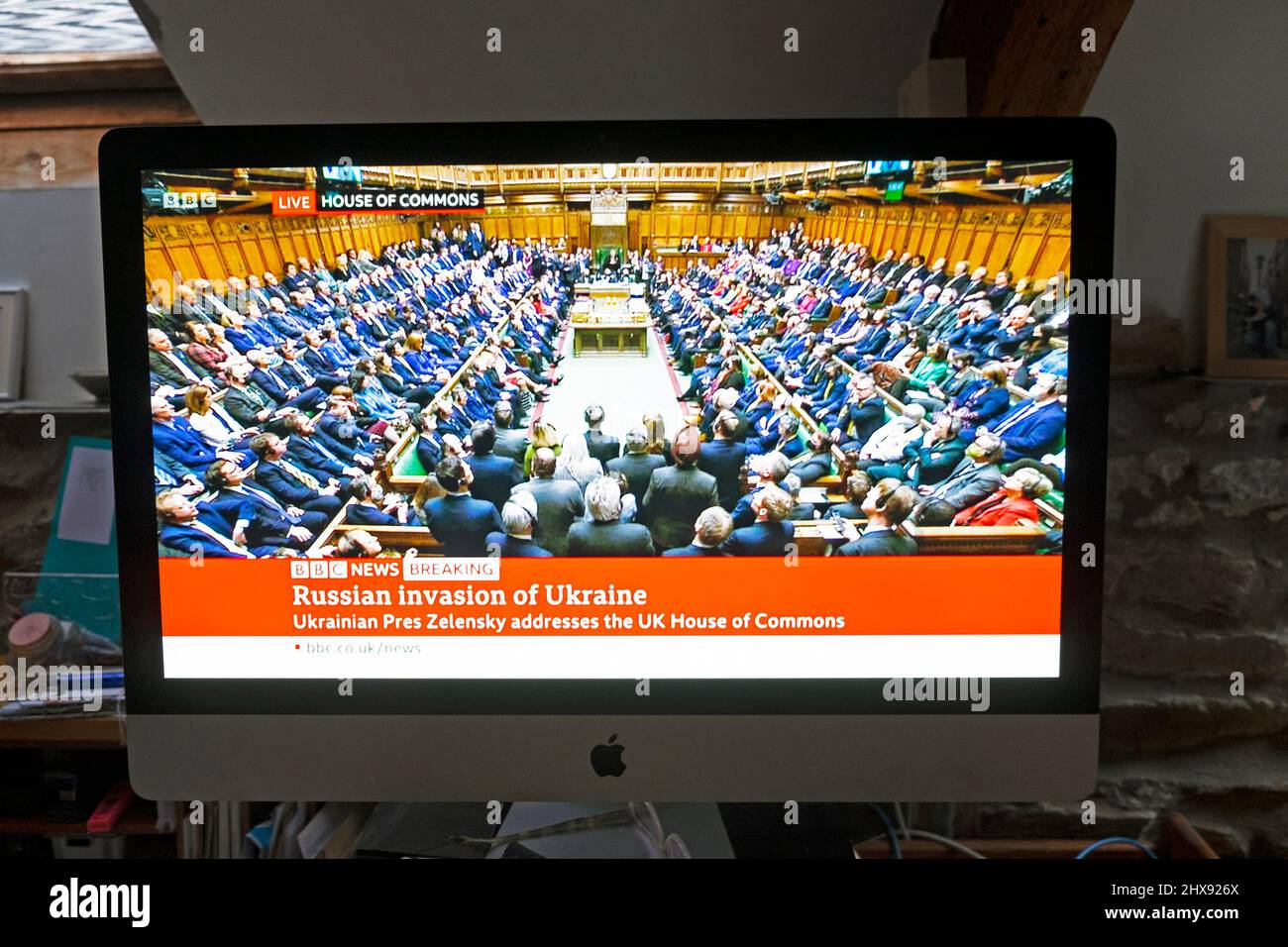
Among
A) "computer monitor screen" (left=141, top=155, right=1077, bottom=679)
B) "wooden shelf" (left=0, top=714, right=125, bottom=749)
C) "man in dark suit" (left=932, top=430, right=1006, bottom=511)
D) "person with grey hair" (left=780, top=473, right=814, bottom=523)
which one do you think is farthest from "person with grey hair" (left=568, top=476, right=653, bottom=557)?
"wooden shelf" (left=0, top=714, right=125, bottom=749)

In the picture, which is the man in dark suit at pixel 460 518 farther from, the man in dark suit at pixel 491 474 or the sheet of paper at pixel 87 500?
the sheet of paper at pixel 87 500

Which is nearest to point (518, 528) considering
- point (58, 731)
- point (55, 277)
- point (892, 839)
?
point (892, 839)

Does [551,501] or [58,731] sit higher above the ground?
[551,501]

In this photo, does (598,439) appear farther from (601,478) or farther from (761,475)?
(761,475)

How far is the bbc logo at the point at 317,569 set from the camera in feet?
2.38

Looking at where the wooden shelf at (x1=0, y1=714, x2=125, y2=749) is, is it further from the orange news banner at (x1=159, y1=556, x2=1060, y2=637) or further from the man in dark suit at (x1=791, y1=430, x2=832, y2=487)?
the man in dark suit at (x1=791, y1=430, x2=832, y2=487)

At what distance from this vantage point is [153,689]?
0.74 metres

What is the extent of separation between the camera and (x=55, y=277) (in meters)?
1.23

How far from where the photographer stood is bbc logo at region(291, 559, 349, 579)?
0.72 m

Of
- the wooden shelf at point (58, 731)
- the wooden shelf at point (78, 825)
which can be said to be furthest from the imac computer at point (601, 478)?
the wooden shelf at point (78, 825)

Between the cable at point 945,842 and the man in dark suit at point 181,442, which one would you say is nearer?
the man in dark suit at point 181,442

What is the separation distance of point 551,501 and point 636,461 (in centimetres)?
8

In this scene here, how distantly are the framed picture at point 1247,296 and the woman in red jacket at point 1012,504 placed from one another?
0.61m
